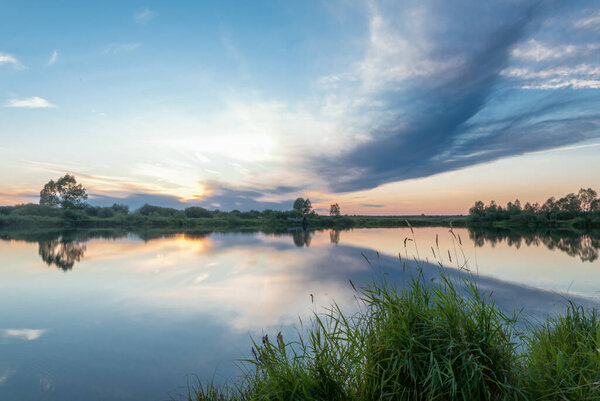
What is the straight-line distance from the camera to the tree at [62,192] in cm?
6569

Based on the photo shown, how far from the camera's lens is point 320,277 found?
11.4m

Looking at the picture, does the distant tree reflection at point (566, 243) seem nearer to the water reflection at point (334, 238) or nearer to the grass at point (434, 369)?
the water reflection at point (334, 238)

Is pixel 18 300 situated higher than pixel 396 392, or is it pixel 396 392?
pixel 396 392

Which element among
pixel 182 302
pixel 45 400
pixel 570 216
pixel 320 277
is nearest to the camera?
pixel 45 400

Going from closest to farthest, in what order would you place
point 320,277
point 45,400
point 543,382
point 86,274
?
point 543,382 → point 45,400 → point 320,277 → point 86,274

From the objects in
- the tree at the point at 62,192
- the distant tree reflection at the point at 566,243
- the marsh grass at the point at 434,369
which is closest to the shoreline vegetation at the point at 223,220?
the tree at the point at 62,192

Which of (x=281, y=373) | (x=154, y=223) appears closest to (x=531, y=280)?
(x=281, y=373)

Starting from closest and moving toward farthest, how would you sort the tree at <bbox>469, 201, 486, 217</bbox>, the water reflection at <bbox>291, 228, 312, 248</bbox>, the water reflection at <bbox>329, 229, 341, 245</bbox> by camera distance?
the water reflection at <bbox>291, 228, 312, 248</bbox> → the water reflection at <bbox>329, 229, 341, 245</bbox> → the tree at <bbox>469, 201, 486, 217</bbox>

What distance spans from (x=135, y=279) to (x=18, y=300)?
12.0 ft

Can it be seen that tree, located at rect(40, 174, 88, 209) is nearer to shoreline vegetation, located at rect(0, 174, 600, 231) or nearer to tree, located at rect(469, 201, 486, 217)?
shoreline vegetation, located at rect(0, 174, 600, 231)

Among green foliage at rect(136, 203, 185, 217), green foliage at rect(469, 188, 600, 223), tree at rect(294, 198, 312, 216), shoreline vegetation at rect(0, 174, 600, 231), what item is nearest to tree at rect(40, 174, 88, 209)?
shoreline vegetation at rect(0, 174, 600, 231)

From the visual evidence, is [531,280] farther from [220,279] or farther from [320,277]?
[220,279]

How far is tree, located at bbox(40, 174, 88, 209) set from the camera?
216ft

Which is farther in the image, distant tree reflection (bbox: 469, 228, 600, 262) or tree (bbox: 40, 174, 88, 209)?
tree (bbox: 40, 174, 88, 209)
